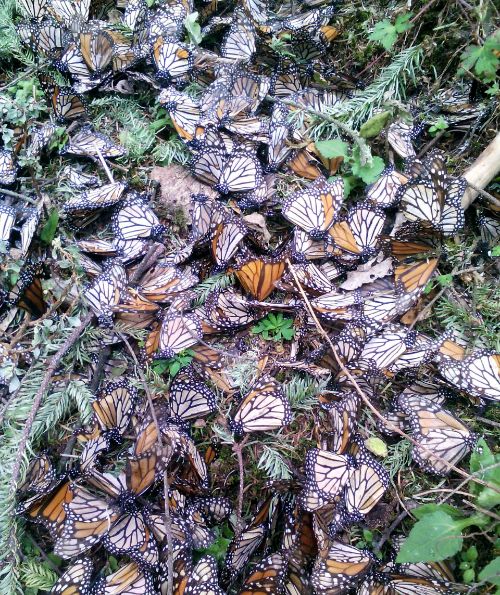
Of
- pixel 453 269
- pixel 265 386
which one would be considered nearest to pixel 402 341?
pixel 453 269

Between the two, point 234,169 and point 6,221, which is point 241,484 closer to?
point 234,169

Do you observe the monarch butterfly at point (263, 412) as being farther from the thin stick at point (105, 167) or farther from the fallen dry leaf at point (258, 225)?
the thin stick at point (105, 167)

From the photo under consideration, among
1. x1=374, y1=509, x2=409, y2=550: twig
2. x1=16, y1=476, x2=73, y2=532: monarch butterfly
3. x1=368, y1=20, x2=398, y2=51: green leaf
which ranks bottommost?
x1=16, y1=476, x2=73, y2=532: monarch butterfly

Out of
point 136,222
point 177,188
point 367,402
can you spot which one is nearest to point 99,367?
point 136,222

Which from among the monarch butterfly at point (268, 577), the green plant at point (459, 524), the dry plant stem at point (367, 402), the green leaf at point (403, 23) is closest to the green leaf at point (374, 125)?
the green leaf at point (403, 23)

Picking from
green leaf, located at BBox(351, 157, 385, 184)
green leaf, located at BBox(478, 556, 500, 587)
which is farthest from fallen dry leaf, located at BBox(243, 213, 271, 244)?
green leaf, located at BBox(478, 556, 500, 587)

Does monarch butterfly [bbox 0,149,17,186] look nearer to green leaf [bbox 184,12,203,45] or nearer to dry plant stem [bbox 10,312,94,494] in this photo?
dry plant stem [bbox 10,312,94,494]
